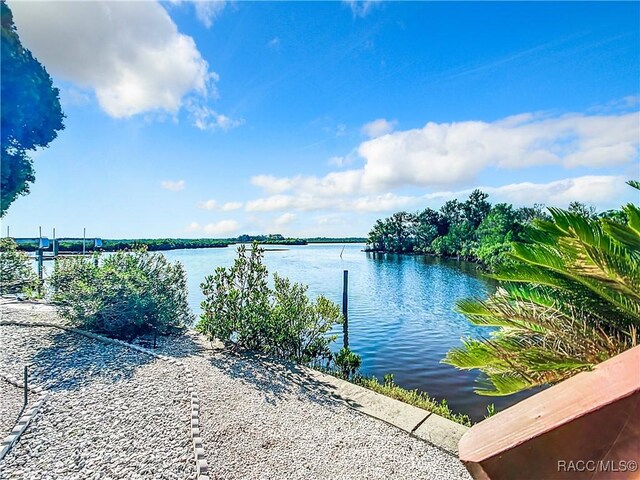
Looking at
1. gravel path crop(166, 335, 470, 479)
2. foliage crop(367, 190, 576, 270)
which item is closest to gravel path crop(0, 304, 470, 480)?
gravel path crop(166, 335, 470, 479)

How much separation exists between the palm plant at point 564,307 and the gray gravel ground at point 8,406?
15.2ft

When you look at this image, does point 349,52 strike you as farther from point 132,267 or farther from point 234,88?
point 132,267

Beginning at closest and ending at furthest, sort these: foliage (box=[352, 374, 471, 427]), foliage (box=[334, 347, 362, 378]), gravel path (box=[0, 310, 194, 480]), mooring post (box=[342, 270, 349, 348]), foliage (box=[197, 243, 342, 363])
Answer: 1. gravel path (box=[0, 310, 194, 480])
2. foliage (box=[352, 374, 471, 427])
3. foliage (box=[197, 243, 342, 363])
4. foliage (box=[334, 347, 362, 378])
5. mooring post (box=[342, 270, 349, 348])

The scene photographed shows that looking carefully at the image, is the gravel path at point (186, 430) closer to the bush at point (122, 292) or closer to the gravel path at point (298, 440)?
the gravel path at point (298, 440)

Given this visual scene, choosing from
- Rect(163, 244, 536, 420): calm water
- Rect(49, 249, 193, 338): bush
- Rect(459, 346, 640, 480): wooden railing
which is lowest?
Rect(163, 244, 536, 420): calm water

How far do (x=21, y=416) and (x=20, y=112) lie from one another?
7.50m

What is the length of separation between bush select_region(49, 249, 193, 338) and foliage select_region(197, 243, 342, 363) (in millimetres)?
1210

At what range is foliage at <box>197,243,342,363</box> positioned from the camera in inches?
273

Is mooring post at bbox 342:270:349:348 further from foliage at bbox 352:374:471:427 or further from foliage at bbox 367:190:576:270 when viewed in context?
foliage at bbox 367:190:576:270

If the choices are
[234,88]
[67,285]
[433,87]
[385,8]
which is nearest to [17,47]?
[234,88]

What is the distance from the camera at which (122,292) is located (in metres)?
6.91

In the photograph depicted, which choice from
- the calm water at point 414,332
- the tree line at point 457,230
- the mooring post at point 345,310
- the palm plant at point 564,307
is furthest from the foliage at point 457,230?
the palm plant at point 564,307

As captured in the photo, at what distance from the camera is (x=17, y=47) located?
7809mm

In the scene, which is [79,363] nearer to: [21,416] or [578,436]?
[21,416]
